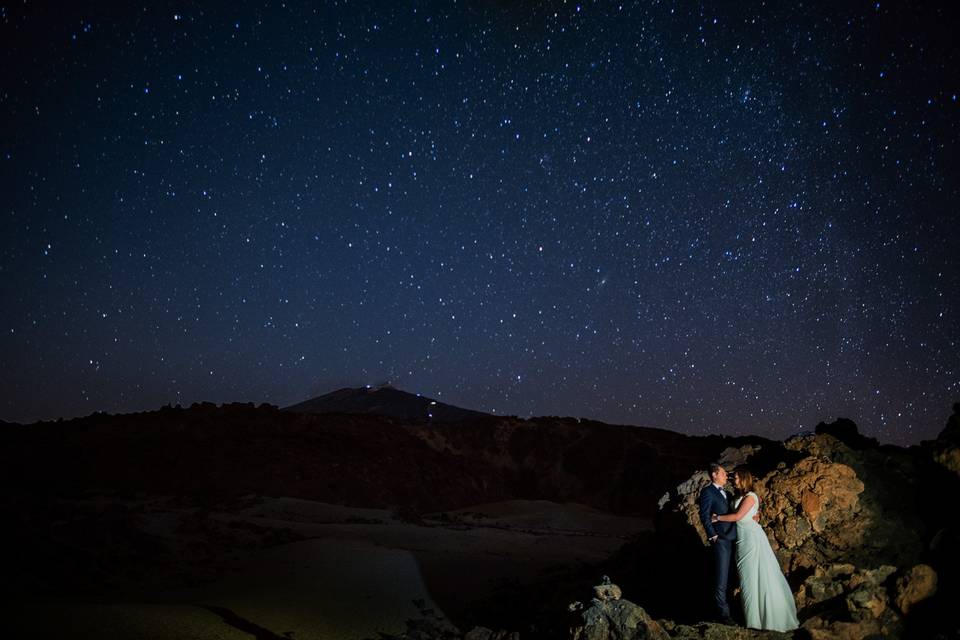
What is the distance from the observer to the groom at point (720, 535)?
536 centimetres

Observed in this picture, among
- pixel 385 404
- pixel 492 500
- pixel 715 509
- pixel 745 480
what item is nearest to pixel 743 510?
pixel 715 509

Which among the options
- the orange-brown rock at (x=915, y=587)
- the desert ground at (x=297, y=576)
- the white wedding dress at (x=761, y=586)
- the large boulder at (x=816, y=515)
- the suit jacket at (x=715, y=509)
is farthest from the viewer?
the desert ground at (x=297, y=576)

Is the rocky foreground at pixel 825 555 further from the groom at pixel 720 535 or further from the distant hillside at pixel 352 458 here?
the distant hillside at pixel 352 458

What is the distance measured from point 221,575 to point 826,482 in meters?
10.8

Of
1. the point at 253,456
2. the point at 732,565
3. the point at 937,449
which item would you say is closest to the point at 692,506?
the point at 732,565

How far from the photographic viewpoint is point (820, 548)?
231 inches

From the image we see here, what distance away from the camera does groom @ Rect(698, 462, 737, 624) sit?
5355mm

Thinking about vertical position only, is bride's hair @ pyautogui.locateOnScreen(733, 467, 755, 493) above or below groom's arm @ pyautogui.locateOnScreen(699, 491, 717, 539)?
above

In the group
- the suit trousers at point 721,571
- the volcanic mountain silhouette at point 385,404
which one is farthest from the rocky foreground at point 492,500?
the volcanic mountain silhouette at point 385,404

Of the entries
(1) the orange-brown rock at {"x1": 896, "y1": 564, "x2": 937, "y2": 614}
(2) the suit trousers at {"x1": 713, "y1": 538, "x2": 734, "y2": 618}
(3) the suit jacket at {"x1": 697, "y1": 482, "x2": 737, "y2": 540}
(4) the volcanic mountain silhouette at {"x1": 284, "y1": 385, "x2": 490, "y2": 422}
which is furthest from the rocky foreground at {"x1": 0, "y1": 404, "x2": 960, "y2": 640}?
(4) the volcanic mountain silhouette at {"x1": 284, "y1": 385, "x2": 490, "y2": 422}

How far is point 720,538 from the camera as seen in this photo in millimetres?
5508

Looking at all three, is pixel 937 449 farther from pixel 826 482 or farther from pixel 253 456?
pixel 253 456

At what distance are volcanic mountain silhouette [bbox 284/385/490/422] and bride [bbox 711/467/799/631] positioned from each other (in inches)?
3815

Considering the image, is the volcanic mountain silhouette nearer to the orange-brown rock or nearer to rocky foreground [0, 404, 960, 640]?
rocky foreground [0, 404, 960, 640]
